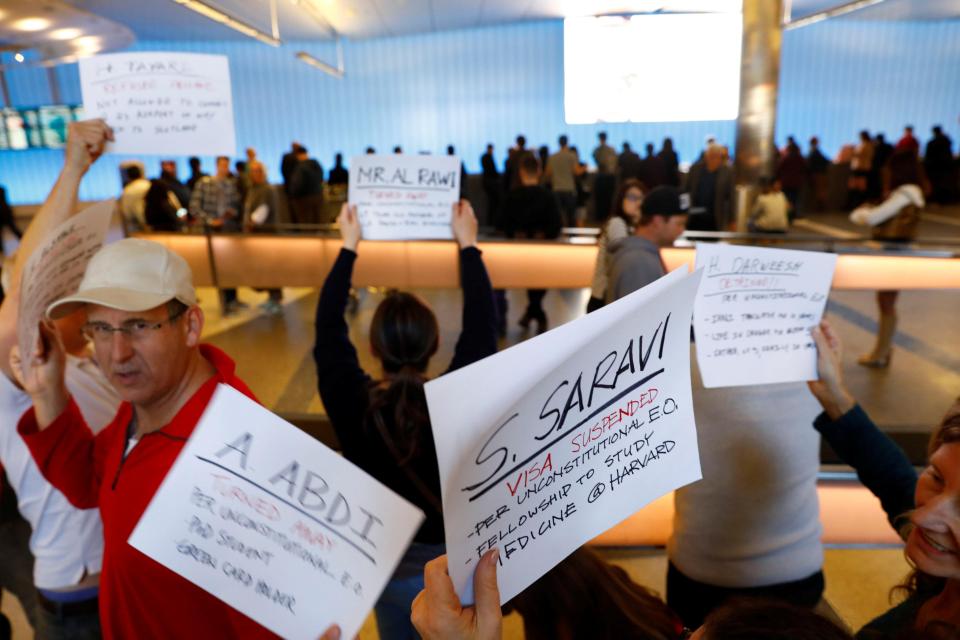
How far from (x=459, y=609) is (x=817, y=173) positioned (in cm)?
1625

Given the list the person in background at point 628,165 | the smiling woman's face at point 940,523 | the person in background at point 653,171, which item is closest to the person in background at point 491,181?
the person in background at point 628,165

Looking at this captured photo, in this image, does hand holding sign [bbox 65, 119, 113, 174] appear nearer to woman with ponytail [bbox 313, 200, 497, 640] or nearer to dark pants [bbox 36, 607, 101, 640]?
woman with ponytail [bbox 313, 200, 497, 640]

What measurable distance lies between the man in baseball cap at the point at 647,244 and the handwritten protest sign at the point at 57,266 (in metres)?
1.90

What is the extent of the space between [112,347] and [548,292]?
629 cm

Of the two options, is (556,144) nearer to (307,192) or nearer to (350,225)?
(307,192)

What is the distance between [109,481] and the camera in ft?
4.62

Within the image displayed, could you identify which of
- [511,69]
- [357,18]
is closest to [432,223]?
[357,18]

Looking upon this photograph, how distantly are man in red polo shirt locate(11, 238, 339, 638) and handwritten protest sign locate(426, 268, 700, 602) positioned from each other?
0.70 metres

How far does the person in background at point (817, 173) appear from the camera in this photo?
1445cm

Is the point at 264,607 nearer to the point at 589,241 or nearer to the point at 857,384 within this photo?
the point at 589,241

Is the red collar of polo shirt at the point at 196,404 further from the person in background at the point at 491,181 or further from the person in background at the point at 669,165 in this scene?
the person in background at the point at 491,181

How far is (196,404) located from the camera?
1389mm

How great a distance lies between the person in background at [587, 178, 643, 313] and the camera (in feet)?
12.4

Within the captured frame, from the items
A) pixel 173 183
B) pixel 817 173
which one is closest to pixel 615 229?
pixel 173 183
